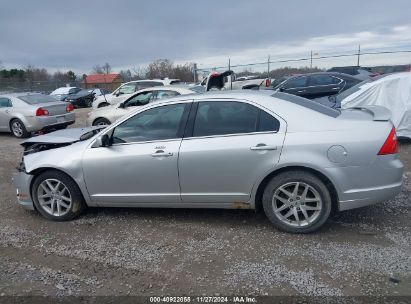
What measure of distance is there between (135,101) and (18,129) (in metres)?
4.20

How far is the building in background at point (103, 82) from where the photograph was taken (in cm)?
4094

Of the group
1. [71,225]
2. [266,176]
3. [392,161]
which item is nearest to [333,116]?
[392,161]

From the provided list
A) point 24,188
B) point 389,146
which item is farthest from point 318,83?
point 24,188

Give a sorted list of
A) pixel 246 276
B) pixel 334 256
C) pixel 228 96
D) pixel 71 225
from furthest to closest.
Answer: pixel 71 225 → pixel 228 96 → pixel 334 256 → pixel 246 276

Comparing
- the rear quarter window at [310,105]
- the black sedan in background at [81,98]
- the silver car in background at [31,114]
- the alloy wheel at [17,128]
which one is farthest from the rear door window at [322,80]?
the black sedan in background at [81,98]

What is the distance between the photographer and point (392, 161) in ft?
11.7

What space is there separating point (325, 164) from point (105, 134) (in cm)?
249

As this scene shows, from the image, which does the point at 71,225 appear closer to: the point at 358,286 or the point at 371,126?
the point at 358,286

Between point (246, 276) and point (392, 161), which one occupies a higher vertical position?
point (392, 161)

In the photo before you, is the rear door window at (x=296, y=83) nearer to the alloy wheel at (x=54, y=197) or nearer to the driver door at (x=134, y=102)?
the driver door at (x=134, y=102)

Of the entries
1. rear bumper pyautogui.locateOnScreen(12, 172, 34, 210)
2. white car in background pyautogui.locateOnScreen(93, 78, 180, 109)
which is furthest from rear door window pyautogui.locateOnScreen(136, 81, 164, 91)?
rear bumper pyautogui.locateOnScreen(12, 172, 34, 210)

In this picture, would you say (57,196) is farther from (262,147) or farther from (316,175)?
(316,175)

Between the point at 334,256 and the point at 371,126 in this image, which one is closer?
the point at 334,256

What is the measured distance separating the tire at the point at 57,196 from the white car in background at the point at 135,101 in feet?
16.3
